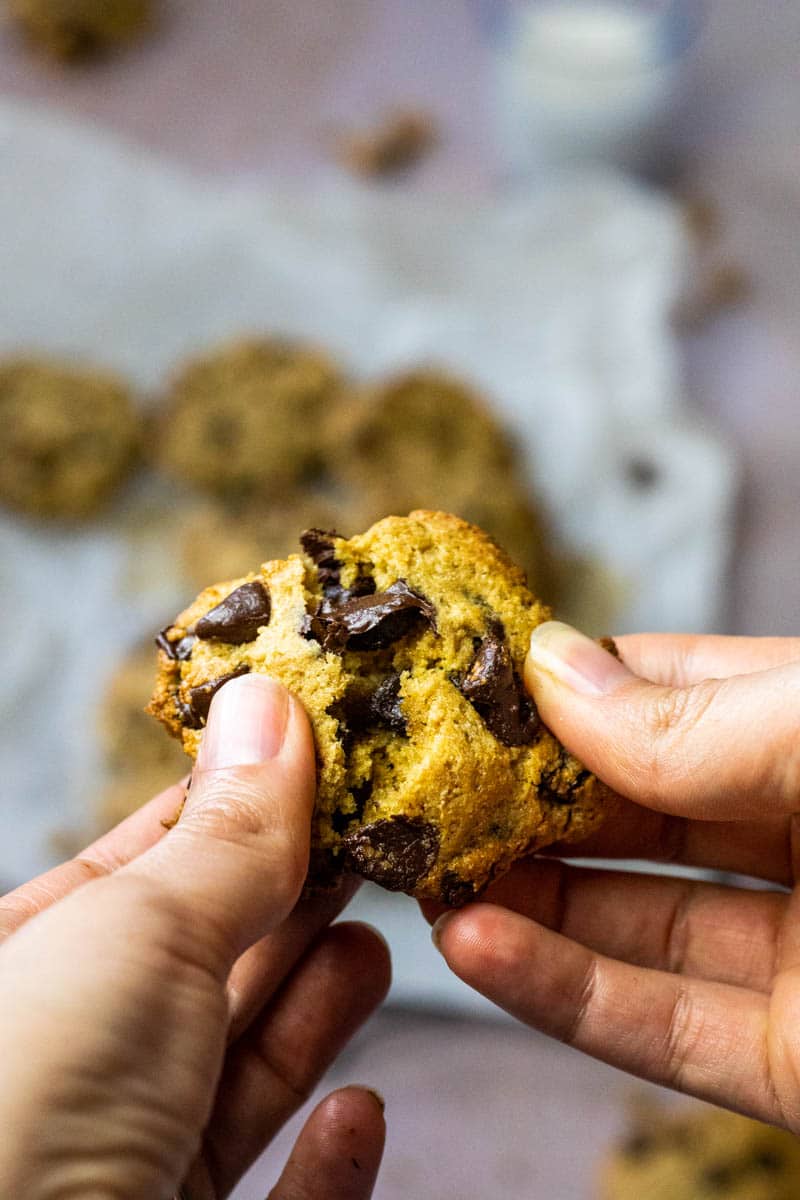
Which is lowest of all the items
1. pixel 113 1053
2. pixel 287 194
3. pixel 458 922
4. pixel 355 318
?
pixel 458 922

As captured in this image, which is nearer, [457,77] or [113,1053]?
[113,1053]

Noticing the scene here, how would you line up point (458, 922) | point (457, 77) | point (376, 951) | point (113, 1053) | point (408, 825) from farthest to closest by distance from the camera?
1. point (457, 77)
2. point (376, 951)
3. point (458, 922)
4. point (408, 825)
5. point (113, 1053)

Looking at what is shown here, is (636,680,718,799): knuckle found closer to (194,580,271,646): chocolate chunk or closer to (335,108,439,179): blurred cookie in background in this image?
(194,580,271,646): chocolate chunk

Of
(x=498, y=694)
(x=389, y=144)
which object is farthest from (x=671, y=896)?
(x=389, y=144)

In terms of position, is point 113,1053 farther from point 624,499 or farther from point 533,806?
point 624,499

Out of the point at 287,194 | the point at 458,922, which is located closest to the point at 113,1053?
the point at 458,922

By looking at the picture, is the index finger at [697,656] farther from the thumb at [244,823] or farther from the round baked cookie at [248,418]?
the round baked cookie at [248,418]

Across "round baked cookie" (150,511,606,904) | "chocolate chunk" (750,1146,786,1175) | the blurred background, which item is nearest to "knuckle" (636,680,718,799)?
"round baked cookie" (150,511,606,904)

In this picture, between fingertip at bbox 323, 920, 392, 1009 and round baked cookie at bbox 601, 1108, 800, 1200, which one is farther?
round baked cookie at bbox 601, 1108, 800, 1200
